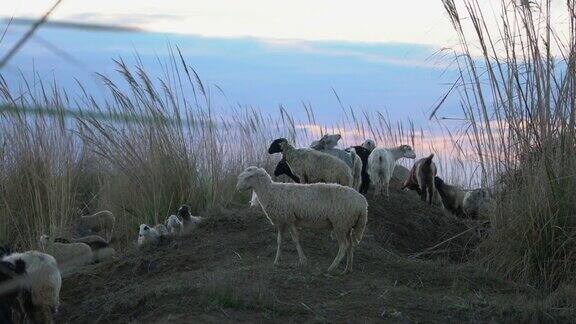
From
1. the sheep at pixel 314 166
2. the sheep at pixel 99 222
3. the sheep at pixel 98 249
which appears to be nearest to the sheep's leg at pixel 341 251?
the sheep at pixel 98 249

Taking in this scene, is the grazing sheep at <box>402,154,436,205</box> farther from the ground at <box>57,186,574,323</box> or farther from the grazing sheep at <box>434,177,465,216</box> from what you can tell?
the ground at <box>57,186,574,323</box>

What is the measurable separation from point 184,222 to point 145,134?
177 centimetres

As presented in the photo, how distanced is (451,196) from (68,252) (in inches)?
265

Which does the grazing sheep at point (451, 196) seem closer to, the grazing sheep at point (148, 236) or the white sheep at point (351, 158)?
the white sheep at point (351, 158)

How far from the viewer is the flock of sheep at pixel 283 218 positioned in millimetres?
5621

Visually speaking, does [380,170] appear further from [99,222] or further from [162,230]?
[162,230]

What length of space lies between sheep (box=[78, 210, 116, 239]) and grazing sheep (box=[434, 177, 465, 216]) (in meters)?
4.85

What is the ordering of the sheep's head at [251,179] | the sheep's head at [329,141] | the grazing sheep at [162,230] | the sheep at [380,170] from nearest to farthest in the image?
the sheep's head at [251,179] < the grazing sheep at [162,230] < the sheep at [380,170] < the sheep's head at [329,141]

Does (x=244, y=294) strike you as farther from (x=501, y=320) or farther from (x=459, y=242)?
(x=459, y=242)

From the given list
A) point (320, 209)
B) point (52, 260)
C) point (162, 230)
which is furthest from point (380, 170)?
point (52, 260)

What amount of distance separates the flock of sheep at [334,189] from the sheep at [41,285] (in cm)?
154

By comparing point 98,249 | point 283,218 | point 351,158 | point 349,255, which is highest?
point 351,158

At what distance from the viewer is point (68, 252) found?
7691 mm

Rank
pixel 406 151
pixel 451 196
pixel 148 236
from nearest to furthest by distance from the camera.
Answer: pixel 148 236 → pixel 451 196 → pixel 406 151
